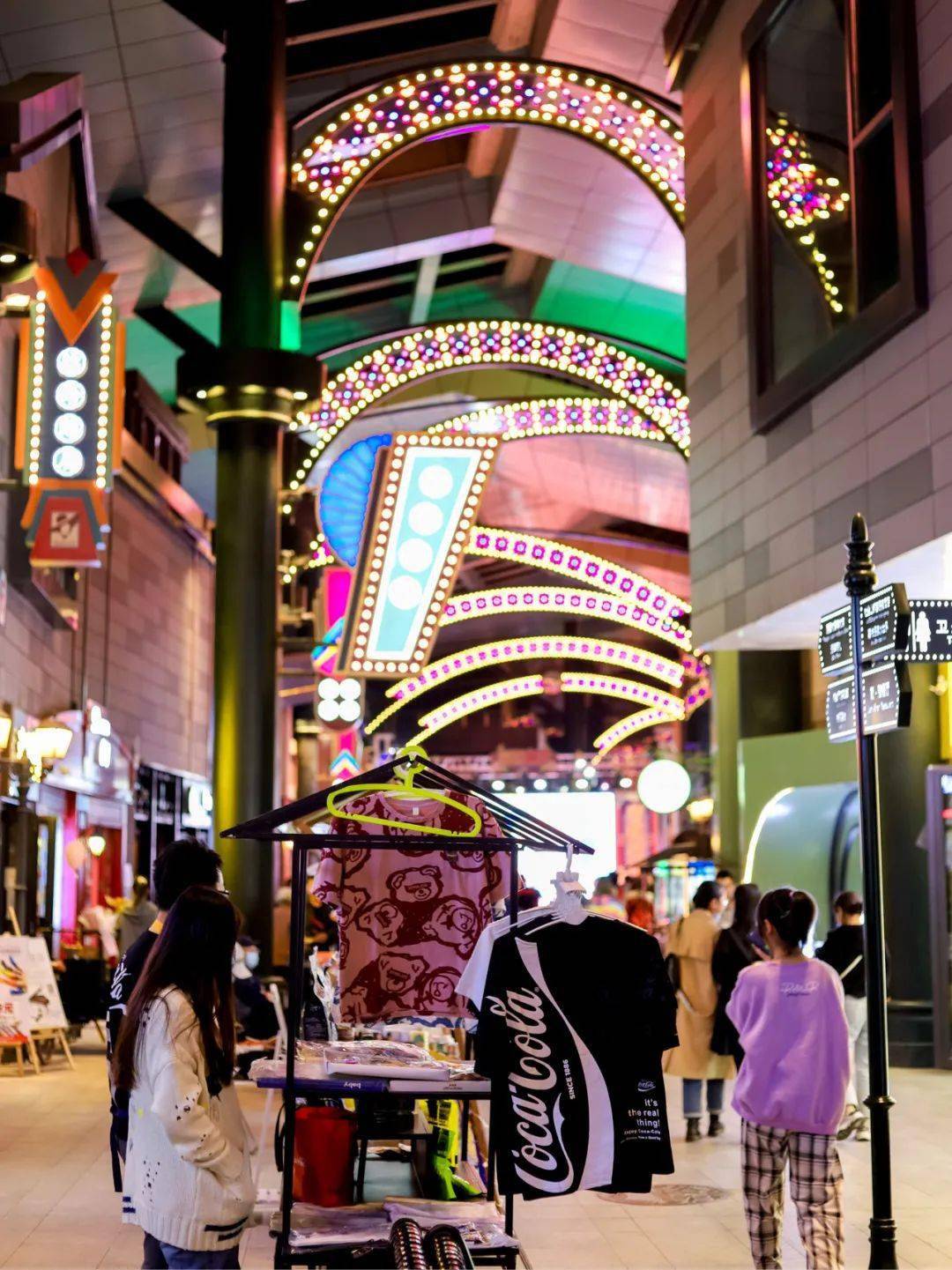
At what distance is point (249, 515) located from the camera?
13625 mm

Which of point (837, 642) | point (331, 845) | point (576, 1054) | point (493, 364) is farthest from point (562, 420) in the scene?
point (576, 1054)

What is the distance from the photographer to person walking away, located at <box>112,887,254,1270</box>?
3.97m

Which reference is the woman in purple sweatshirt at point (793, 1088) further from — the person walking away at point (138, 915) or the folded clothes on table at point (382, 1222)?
the person walking away at point (138, 915)

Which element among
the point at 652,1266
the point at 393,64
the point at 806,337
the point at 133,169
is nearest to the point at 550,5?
the point at 393,64

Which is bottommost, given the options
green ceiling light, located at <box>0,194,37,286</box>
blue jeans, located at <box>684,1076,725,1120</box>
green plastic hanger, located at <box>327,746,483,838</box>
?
blue jeans, located at <box>684,1076,725,1120</box>

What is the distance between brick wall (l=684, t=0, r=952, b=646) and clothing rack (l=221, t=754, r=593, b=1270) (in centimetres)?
384

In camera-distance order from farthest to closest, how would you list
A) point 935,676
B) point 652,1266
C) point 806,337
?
point 935,676, point 806,337, point 652,1266

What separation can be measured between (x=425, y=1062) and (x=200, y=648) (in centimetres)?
2384

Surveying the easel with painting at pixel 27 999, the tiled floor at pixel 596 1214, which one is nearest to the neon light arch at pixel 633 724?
the easel with painting at pixel 27 999

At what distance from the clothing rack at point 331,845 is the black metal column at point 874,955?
1.36m

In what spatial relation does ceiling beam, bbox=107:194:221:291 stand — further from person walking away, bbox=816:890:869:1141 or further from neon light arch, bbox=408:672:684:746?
neon light arch, bbox=408:672:684:746

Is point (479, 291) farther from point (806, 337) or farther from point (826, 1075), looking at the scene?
point (826, 1075)

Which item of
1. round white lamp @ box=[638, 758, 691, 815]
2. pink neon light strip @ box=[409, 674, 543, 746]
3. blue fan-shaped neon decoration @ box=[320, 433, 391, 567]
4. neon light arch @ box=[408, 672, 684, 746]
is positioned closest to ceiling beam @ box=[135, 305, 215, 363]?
blue fan-shaped neon decoration @ box=[320, 433, 391, 567]

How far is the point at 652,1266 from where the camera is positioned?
6547mm
